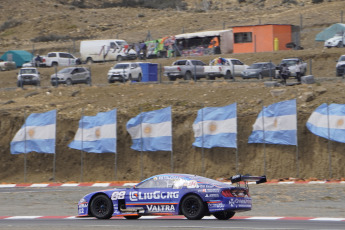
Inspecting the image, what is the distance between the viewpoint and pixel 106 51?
5994cm

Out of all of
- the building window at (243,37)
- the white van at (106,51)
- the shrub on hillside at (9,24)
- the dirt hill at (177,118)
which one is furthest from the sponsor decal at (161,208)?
the shrub on hillside at (9,24)

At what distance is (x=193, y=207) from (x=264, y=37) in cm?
4013

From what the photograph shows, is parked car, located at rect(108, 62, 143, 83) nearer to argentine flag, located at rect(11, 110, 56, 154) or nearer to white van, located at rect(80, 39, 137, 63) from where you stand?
white van, located at rect(80, 39, 137, 63)

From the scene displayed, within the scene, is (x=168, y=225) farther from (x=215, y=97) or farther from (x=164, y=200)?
(x=215, y=97)

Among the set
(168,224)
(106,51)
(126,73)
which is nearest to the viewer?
(168,224)

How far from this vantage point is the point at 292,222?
15.3 m

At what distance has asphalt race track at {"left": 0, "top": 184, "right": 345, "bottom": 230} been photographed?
49.3 ft

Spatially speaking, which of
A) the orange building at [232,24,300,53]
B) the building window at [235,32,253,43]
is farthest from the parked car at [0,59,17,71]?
the building window at [235,32,253,43]

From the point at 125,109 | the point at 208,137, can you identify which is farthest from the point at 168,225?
the point at 125,109

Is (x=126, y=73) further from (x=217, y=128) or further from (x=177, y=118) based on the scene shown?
(x=217, y=128)

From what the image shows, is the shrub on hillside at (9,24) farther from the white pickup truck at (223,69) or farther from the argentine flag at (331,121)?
the argentine flag at (331,121)

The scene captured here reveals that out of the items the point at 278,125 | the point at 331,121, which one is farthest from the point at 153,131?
the point at 331,121

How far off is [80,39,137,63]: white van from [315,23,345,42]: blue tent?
1484 cm

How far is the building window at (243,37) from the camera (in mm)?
55750
